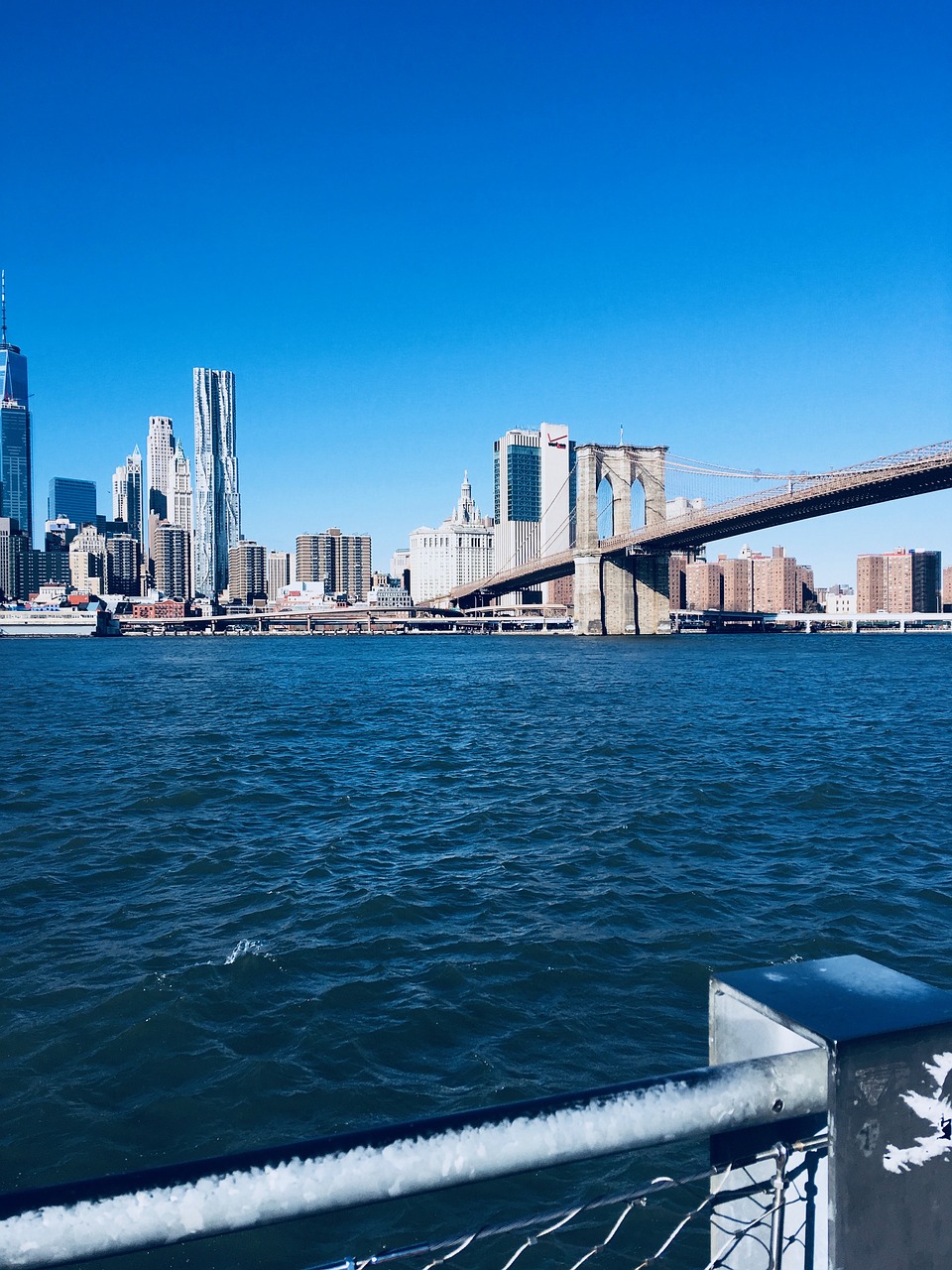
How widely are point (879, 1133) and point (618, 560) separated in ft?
264

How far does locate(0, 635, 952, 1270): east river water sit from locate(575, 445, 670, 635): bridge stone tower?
197 ft

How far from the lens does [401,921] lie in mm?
8297

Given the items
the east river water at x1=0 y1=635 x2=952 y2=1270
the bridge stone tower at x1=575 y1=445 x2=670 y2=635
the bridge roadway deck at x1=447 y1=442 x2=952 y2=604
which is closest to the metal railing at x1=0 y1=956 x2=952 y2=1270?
the east river water at x1=0 y1=635 x2=952 y2=1270

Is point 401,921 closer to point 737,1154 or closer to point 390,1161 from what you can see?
point 737,1154

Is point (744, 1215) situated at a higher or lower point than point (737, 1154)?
lower

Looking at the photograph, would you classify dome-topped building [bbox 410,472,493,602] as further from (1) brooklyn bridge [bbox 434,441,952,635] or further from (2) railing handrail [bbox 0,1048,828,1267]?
(2) railing handrail [bbox 0,1048,828,1267]

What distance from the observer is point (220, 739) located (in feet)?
70.3

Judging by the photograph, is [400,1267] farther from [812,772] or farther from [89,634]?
[89,634]

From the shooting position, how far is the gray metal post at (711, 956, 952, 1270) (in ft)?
4.21

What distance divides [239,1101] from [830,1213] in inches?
190

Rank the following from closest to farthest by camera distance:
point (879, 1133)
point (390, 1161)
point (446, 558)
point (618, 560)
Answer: point (390, 1161)
point (879, 1133)
point (618, 560)
point (446, 558)

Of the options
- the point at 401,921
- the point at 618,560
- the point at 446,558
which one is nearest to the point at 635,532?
the point at 618,560

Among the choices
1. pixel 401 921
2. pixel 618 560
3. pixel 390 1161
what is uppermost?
pixel 618 560

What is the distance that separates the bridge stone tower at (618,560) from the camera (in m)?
79.9
